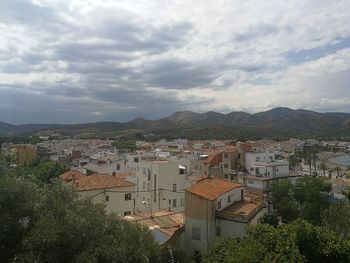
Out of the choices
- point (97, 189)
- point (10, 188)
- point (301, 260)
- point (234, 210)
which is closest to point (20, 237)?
point (10, 188)

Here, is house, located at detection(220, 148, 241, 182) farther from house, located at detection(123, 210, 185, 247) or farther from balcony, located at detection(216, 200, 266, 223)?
balcony, located at detection(216, 200, 266, 223)

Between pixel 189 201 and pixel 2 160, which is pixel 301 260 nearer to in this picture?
pixel 2 160

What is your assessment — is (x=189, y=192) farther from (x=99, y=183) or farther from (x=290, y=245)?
(x=290, y=245)

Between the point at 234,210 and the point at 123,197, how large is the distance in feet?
50.7

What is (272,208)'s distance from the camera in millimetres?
55719

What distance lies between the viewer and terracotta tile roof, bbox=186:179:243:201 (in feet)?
110

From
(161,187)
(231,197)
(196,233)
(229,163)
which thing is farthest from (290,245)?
(229,163)

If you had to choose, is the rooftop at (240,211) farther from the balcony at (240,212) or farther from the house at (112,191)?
the house at (112,191)

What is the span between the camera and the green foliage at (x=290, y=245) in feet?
Answer: 53.1

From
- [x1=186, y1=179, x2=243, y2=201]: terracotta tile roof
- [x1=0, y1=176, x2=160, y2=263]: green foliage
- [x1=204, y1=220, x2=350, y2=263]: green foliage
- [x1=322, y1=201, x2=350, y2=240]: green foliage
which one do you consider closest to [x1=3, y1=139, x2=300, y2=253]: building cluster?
[x1=186, y1=179, x2=243, y2=201]: terracotta tile roof

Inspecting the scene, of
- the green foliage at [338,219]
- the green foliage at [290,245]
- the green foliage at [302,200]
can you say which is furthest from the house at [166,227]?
the green foliage at [302,200]

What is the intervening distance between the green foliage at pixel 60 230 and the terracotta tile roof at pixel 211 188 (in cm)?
1479

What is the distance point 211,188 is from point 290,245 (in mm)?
18497

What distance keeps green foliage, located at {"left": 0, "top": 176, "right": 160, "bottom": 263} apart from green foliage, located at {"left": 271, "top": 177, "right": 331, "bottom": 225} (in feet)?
111
